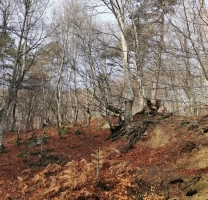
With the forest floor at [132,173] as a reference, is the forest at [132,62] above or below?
above

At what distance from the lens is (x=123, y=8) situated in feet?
38.2

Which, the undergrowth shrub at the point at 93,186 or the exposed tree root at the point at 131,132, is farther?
the exposed tree root at the point at 131,132

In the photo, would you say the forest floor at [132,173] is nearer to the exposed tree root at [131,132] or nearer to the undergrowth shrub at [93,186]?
the undergrowth shrub at [93,186]

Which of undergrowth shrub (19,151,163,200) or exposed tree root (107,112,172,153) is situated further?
exposed tree root (107,112,172,153)

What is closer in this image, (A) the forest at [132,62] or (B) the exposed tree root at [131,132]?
(A) the forest at [132,62]

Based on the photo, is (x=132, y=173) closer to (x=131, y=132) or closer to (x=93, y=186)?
(x=93, y=186)

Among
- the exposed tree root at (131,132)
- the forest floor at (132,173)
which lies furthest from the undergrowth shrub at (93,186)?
the exposed tree root at (131,132)

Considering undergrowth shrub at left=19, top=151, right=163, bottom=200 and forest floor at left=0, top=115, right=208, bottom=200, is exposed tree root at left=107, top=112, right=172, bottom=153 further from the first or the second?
undergrowth shrub at left=19, top=151, right=163, bottom=200

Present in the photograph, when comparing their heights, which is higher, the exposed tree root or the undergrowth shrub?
the exposed tree root

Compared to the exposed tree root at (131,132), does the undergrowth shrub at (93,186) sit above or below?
below

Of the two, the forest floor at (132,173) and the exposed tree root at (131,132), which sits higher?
the exposed tree root at (131,132)

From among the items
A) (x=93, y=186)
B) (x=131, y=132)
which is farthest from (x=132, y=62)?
(x=93, y=186)

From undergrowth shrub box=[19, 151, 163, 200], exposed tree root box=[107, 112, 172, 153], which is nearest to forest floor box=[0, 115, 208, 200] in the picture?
undergrowth shrub box=[19, 151, 163, 200]

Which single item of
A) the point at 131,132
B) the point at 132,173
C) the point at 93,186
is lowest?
the point at 93,186
